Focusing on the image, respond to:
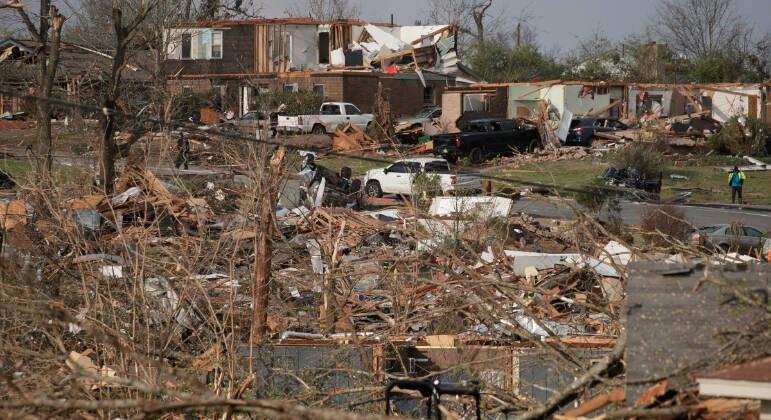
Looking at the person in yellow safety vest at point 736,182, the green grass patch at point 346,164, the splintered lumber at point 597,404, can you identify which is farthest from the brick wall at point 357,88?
the splintered lumber at point 597,404

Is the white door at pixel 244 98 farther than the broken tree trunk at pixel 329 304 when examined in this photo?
Yes

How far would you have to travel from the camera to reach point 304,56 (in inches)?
1887

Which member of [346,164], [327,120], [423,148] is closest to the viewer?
[346,164]

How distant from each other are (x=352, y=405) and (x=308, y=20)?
41.8 meters

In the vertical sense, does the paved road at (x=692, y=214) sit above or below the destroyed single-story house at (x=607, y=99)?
below

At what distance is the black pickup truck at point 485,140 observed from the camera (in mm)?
33812

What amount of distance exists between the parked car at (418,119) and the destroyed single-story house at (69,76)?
9973 mm

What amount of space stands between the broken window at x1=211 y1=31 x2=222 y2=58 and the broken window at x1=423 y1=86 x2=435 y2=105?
1008cm

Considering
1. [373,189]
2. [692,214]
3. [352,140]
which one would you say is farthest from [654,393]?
[352,140]

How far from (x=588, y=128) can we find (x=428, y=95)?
33.3 ft

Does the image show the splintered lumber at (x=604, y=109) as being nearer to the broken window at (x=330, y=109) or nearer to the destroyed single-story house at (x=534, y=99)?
the destroyed single-story house at (x=534, y=99)

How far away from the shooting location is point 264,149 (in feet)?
32.9

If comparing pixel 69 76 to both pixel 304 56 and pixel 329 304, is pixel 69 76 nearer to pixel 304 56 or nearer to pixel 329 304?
pixel 304 56

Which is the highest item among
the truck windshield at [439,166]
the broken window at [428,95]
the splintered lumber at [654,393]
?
the broken window at [428,95]
